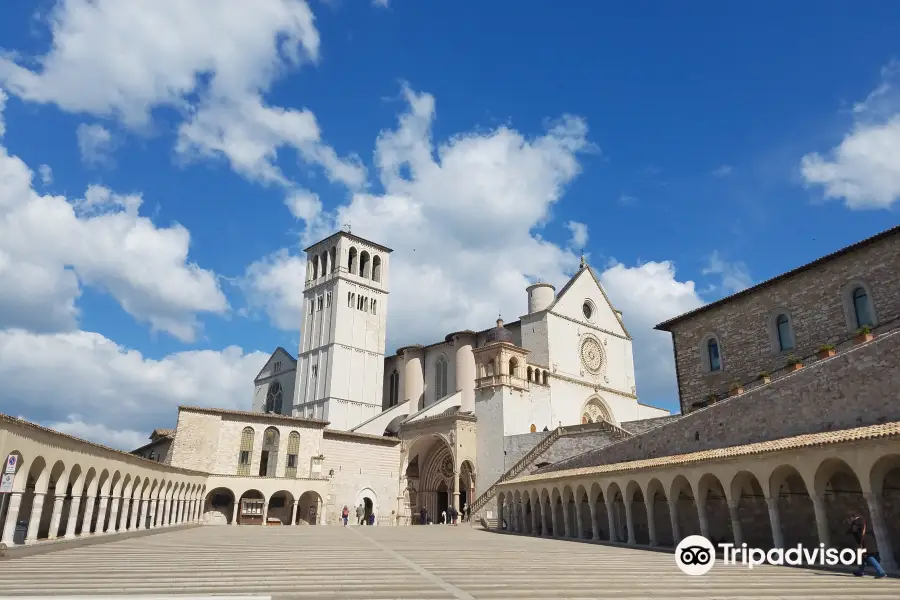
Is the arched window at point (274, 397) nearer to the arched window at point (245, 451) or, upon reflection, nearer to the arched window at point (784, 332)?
the arched window at point (245, 451)

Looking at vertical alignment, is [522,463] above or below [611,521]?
above

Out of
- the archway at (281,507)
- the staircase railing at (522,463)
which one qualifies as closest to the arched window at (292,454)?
the archway at (281,507)

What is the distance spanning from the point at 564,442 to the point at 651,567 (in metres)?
23.4

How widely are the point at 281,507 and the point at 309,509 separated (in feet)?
5.90

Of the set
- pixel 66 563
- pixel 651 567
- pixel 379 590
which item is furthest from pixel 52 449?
pixel 651 567

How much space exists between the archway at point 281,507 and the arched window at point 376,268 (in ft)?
101

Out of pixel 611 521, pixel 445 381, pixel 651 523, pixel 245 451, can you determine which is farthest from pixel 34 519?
pixel 445 381

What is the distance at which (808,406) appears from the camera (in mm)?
17953

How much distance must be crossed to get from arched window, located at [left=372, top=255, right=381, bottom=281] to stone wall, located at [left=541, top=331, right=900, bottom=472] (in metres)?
46.6

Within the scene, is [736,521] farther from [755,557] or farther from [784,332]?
[784,332]

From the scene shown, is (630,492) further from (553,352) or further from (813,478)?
(553,352)

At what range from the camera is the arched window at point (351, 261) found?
64.9m

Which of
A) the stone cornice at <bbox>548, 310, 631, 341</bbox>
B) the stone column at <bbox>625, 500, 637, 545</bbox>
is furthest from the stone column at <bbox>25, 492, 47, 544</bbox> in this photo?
the stone cornice at <bbox>548, 310, 631, 341</bbox>

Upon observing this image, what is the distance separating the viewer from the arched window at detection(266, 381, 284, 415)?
2689 inches
